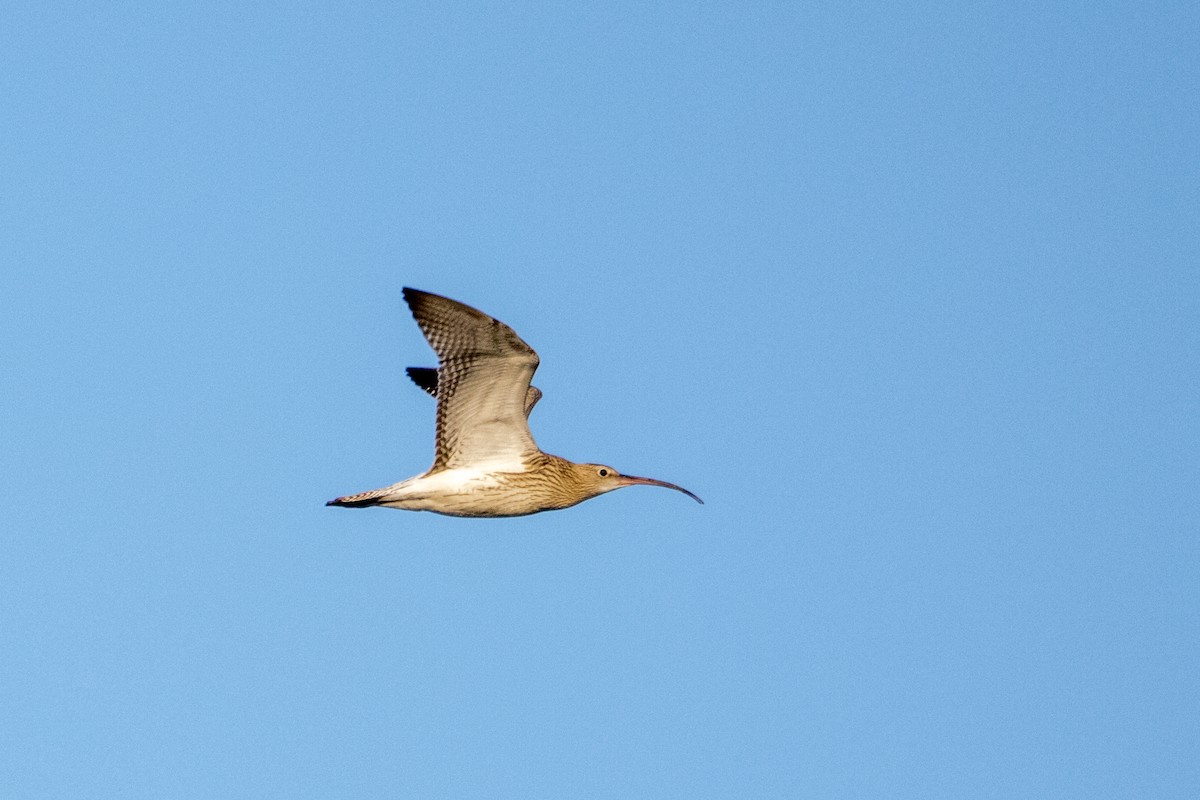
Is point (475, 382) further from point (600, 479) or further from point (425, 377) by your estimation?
point (425, 377)

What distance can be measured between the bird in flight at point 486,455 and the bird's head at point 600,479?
12mm

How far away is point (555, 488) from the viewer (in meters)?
22.5

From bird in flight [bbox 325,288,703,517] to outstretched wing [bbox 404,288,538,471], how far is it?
11 millimetres

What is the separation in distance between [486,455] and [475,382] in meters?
1.28

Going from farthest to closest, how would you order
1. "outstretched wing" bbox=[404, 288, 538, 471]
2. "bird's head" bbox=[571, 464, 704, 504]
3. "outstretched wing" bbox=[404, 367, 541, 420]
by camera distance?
"outstretched wing" bbox=[404, 367, 541, 420] < "bird's head" bbox=[571, 464, 704, 504] < "outstretched wing" bbox=[404, 288, 538, 471]

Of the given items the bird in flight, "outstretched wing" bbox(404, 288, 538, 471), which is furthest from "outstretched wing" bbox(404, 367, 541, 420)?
"outstretched wing" bbox(404, 288, 538, 471)

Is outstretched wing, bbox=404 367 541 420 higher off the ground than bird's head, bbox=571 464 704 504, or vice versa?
outstretched wing, bbox=404 367 541 420

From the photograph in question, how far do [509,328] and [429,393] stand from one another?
16.2 feet

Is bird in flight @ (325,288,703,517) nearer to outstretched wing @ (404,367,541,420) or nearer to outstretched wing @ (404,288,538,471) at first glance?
outstretched wing @ (404,288,538,471)

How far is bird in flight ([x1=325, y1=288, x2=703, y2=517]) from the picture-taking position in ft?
68.8

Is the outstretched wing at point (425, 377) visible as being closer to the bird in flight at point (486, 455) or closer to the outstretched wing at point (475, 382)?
the bird in flight at point (486, 455)

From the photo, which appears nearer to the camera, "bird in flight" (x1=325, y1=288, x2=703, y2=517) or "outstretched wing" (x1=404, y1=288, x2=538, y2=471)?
"outstretched wing" (x1=404, y1=288, x2=538, y2=471)

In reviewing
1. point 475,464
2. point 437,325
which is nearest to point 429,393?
point 475,464

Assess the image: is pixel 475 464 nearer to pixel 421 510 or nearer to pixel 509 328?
pixel 421 510
